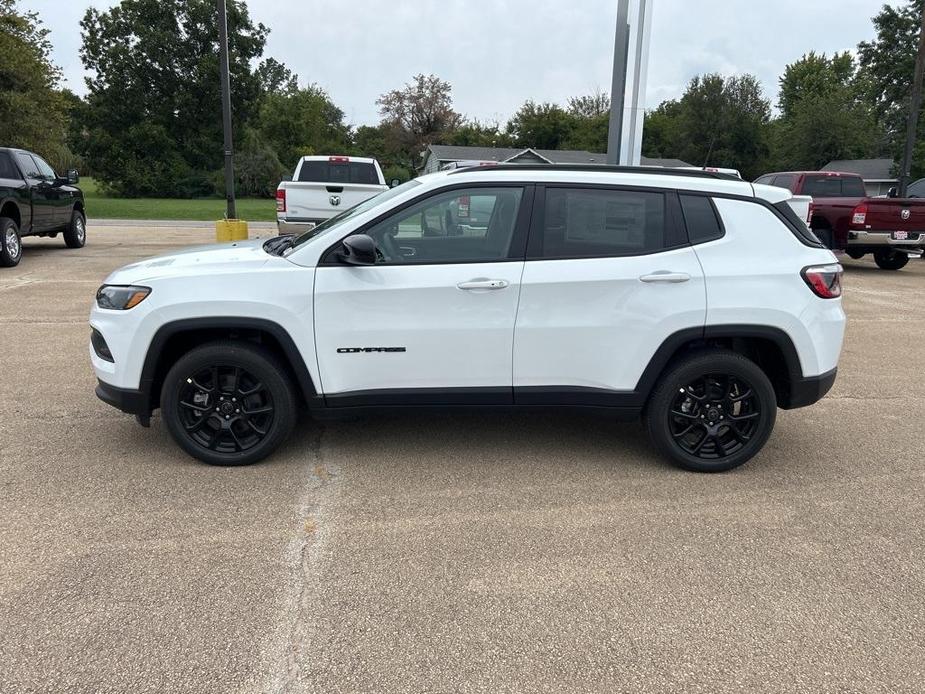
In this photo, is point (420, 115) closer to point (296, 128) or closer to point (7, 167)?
point (296, 128)

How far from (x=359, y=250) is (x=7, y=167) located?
36.0ft

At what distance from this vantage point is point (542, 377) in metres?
4.17

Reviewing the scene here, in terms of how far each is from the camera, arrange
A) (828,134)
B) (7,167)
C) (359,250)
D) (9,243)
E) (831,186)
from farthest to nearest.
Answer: (828,134) < (831,186) < (7,167) < (9,243) < (359,250)

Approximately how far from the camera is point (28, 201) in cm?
1203

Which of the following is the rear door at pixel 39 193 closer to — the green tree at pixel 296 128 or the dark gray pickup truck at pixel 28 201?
the dark gray pickup truck at pixel 28 201

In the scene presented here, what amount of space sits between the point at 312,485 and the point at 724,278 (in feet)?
8.58

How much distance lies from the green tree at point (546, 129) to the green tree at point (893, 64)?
1186 inches

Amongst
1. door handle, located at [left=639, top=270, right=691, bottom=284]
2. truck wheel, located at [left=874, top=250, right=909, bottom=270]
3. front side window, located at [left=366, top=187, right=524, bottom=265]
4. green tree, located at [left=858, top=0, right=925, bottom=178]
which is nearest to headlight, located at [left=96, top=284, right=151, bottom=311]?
front side window, located at [left=366, top=187, right=524, bottom=265]

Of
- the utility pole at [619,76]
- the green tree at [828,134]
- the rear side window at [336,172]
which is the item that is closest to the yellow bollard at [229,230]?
the rear side window at [336,172]

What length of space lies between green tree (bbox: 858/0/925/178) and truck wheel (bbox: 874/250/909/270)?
44.1 metres

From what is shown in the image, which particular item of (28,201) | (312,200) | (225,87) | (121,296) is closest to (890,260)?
(312,200)

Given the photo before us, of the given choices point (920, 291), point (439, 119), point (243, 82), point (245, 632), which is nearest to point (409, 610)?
point (245, 632)

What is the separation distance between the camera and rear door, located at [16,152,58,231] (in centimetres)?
1227

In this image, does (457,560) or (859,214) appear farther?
(859,214)
